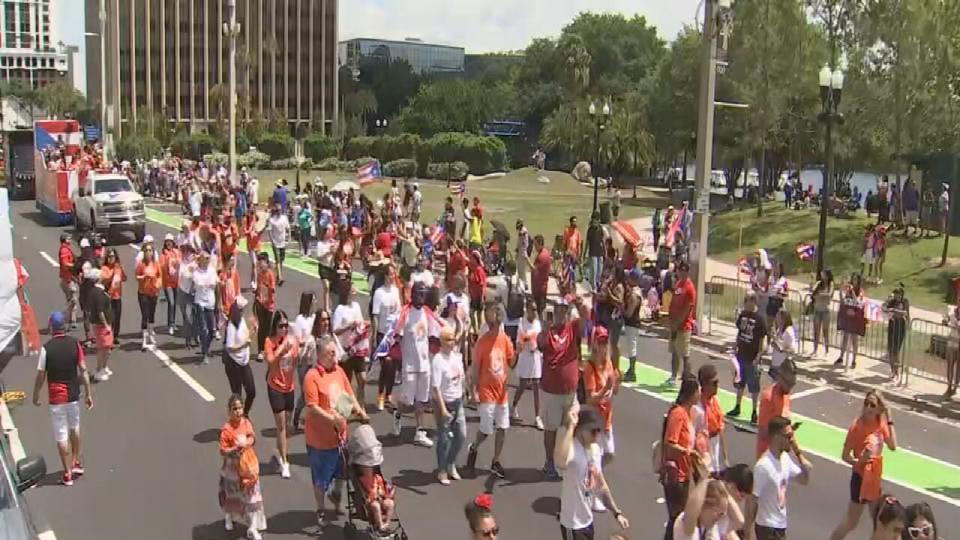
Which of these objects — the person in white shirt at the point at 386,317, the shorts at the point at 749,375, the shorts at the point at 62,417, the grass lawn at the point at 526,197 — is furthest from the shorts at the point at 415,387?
the grass lawn at the point at 526,197


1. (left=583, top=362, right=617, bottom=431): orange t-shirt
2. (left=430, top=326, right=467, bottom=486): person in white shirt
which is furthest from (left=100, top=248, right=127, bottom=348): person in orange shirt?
(left=583, top=362, right=617, bottom=431): orange t-shirt

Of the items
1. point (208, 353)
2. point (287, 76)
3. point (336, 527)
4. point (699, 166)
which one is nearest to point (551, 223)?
point (699, 166)

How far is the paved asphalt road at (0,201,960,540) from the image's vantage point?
9.75m

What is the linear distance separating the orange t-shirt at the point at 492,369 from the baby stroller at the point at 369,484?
2.06 metres

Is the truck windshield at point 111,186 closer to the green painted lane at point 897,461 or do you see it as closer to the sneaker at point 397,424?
the green painted lane at point 897,461

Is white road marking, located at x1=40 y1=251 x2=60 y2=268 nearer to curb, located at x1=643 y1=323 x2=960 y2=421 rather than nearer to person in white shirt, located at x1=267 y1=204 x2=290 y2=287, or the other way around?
person in white shirt, located at x1=267 y1=204 x2=290 y2=287

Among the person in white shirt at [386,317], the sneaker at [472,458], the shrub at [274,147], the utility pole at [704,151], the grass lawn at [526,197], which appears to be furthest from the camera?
the shrub at [274,147]

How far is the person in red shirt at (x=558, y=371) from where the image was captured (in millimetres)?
10633

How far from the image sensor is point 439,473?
425 inches

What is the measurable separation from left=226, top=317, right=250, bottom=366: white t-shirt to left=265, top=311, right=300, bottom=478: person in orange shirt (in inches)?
46.9

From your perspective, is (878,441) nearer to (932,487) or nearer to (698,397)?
(698,397)

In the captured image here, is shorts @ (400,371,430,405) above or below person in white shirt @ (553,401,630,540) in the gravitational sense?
below

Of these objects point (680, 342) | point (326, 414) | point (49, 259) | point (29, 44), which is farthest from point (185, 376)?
point (29, 44)

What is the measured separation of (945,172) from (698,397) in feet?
85.3
